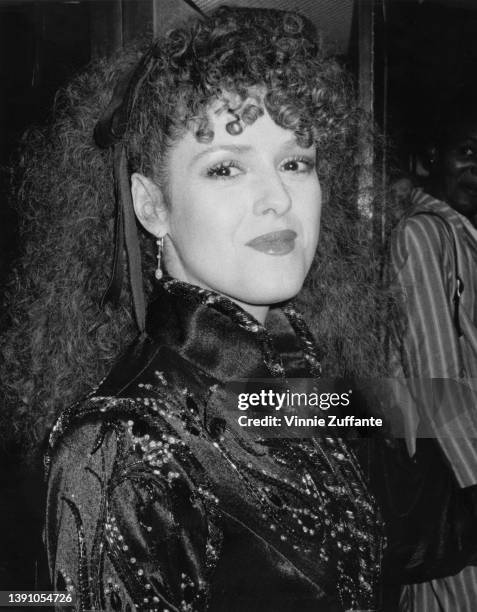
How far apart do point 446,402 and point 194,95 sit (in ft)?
2.03

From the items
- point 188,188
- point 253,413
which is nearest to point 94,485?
point 253,413

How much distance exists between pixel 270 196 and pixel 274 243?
0.06m

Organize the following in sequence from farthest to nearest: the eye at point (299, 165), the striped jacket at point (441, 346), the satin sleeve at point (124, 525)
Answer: the striped jacket at point (441, 346) < the eye at point (299, 165) < the satin sleeve at point (124, 525)

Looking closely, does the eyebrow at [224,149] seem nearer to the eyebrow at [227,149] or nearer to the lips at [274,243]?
the eyebrow at [227,149]

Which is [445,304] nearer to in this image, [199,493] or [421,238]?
[421,238]

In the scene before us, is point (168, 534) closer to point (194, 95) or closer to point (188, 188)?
point (188, 188)

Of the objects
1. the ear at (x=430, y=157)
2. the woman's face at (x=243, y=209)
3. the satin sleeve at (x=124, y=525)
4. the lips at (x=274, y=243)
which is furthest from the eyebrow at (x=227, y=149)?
the ear at (x=430, y=157)

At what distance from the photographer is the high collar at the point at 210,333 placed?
Answer: 827 millimetres

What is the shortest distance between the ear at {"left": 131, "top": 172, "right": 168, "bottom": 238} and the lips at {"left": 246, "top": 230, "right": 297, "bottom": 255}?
0.13 metres

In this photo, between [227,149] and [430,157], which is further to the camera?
[430,157]

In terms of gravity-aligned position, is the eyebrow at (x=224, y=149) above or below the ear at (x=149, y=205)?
above

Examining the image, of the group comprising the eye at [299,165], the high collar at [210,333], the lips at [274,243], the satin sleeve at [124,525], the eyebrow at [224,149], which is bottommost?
the satin sleeve at [124,525]

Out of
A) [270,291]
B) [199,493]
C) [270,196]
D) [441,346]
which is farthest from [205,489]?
[441,346]

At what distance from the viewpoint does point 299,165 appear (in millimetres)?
833
